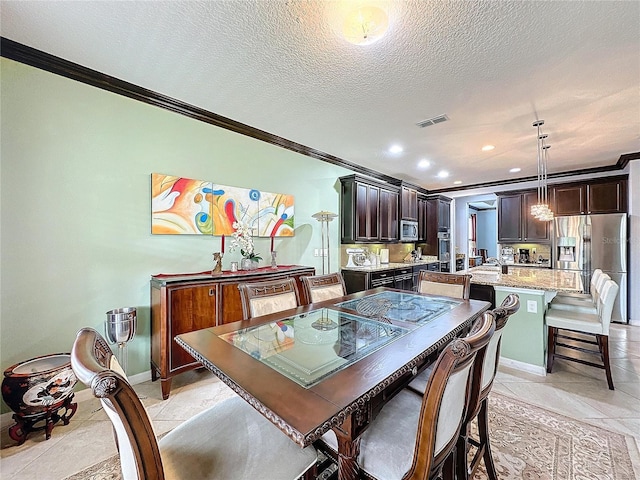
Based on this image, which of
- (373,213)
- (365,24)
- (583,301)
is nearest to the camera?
(365,24)

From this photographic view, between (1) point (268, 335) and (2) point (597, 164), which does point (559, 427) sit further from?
(2) point (597, 164)

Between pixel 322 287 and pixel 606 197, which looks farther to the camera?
pixel 606 197

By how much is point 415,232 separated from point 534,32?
4.41 m

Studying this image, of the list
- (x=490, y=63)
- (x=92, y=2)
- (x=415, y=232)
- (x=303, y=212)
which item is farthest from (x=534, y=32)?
(x=415, y=232)

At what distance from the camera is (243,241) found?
302cm

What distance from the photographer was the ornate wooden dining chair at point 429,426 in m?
0.90

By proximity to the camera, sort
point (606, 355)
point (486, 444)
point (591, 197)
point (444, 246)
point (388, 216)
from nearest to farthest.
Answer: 1. point (486, 444)
2. point (606, 355)
3. point (591, 197)
4. point (388, 216)
5. point (444, 246)

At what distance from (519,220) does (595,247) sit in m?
1.36

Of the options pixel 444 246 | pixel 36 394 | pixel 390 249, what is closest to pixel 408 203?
pixel 390 249

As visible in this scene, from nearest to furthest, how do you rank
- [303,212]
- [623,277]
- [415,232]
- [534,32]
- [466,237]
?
[534,32]
[303,212]
[623,277]
[415,232]
[466,237]

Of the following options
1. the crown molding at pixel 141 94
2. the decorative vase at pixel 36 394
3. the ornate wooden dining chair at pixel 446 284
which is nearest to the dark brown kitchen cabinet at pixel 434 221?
the crown molding at pixel 141 94

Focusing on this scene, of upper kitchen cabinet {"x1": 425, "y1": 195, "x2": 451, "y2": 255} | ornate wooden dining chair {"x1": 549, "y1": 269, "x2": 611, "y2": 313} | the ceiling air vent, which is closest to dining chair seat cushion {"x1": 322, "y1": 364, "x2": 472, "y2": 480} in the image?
the ceiling air vent

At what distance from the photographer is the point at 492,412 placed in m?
2.15

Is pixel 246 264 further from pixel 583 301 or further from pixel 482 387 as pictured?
pixel 583 301
